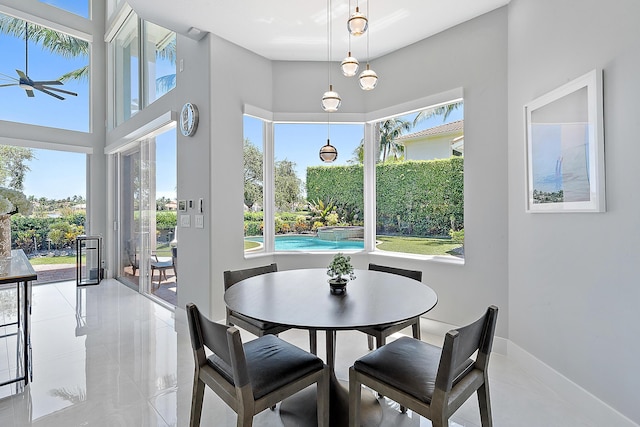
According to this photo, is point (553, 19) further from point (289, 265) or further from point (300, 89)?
point (289, 265)

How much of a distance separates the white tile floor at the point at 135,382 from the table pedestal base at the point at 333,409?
0.22ft

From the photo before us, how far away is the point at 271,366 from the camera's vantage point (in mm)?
1489

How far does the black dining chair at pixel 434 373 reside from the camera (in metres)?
1.22

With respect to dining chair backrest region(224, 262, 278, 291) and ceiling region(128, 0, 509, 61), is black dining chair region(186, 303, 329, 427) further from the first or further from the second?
ceiling region(128, 0, 509, 61)

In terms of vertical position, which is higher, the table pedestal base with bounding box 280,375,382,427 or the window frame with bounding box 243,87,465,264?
the window frame with bounding box 243,87,465,264

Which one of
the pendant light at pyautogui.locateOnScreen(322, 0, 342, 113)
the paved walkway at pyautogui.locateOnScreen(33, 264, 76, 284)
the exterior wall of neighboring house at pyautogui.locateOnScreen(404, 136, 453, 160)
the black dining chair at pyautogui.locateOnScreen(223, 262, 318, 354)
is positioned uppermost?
the pendant light at pyautogui.locateOnScreen(322, 0, 342, 113)

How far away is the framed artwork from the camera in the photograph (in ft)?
6.16

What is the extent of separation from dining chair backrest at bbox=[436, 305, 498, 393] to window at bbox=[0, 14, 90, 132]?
6.77 metres

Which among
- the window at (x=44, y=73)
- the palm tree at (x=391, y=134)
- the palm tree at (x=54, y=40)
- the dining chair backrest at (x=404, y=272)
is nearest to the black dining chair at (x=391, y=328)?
the dining chair backrest at (x=404, y=272)

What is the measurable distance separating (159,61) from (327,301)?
14.1 ft

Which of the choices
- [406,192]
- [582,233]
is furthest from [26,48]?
[582,233]

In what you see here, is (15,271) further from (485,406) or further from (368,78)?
(485,406)

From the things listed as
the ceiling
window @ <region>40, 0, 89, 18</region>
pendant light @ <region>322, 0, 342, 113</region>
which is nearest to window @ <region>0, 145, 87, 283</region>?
window @ <region>40, 0, 89, 18</region>

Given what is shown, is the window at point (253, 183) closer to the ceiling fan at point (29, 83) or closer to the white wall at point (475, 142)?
the white wall at point (475, 142)
